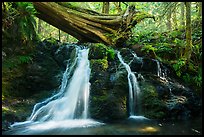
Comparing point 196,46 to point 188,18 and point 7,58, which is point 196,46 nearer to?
point 188,18

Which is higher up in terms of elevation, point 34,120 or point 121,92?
point 121,92

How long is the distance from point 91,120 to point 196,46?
4982mm

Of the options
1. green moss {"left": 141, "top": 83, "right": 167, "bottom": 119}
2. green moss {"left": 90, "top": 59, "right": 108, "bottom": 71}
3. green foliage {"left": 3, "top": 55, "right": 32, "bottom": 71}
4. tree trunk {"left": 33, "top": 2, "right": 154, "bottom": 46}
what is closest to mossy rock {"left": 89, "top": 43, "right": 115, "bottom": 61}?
green moss {"left": 90, "top": 59, "right": 108, "bottom": 71}

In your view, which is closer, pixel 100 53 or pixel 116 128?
pixel 116 128

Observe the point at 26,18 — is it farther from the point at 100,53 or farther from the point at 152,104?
the point at 152,104

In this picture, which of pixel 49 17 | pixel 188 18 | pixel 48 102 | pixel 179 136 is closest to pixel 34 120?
pixel 48 102

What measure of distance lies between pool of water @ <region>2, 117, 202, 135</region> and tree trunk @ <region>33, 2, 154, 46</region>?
407cm

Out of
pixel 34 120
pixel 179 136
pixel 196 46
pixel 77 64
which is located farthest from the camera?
pixel 196 46

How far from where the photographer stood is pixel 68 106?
21.5 ft

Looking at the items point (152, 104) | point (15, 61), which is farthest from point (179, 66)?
point (15, 61)

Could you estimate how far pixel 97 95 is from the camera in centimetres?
673

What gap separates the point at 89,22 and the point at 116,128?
5.04 metres

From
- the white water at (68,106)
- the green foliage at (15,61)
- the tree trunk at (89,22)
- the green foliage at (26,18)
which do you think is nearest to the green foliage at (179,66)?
the tree trunk at (89,22)

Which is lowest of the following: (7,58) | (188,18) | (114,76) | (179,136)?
(179,136)
